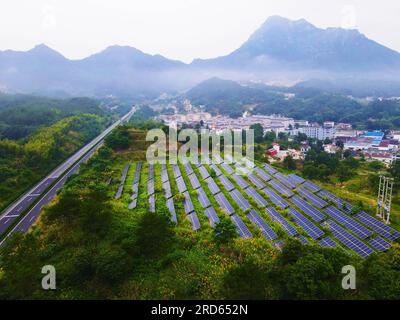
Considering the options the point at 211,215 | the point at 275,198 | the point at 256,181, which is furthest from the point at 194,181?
the point at 211,215

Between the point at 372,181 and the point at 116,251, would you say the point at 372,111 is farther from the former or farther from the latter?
the point at 116,251

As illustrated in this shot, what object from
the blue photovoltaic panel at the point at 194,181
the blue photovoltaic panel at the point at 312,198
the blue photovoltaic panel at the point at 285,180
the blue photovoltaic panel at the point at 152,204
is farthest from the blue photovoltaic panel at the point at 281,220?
the blue photovoltaic panel at the point at 152,204

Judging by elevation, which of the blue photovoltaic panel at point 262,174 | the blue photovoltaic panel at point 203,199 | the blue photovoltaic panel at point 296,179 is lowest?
the blue photovoltaic panel at point 203,199

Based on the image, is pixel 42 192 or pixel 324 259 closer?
pixel 324 259

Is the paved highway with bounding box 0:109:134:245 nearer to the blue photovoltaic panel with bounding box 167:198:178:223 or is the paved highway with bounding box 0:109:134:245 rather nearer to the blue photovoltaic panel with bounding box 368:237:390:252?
the blue photovoltaic panel with bounding box 167:198:178:223

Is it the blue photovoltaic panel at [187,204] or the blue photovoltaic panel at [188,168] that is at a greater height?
the blue photovoltaic panel at [188,168]

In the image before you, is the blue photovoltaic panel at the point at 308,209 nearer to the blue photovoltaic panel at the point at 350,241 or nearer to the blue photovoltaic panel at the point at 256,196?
the blue photovoltaic panel at the point at 350,241
